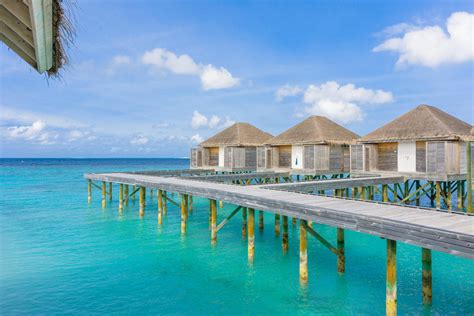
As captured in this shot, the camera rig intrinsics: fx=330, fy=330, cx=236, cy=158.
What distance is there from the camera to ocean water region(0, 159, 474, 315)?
313 inches

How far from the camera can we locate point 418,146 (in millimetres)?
17406

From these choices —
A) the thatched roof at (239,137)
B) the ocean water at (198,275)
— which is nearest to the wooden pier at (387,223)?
the ocean water at (198,275)

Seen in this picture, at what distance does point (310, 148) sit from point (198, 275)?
45.1 feet

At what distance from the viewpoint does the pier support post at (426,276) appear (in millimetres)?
7754

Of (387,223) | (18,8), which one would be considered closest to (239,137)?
(387,223)

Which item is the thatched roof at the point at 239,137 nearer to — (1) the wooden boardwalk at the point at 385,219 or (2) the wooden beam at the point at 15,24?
(1) the wooden boardwalk at the point at 385,219

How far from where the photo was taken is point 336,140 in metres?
21.9

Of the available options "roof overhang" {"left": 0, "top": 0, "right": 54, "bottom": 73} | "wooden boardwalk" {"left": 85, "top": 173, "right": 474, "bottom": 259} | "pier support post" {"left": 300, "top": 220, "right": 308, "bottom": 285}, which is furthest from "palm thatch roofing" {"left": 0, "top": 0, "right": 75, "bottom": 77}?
"pier support post" {"left": 300, "top": 220, "right": 308, "bottom": 285}

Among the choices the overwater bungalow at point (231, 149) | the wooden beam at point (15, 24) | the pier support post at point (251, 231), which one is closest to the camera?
the wooden beam at point (15, 24)

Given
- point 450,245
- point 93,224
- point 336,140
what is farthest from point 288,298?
point 336,140

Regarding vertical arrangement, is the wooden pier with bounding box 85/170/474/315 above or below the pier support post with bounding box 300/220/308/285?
above

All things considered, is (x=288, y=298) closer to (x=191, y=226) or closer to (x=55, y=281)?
(x=55, y=281)

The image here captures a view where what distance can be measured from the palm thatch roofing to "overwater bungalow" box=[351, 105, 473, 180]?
58.2 feet

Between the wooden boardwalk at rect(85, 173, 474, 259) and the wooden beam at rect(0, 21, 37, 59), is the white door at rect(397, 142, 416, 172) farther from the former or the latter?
the wooden beam at rect(0, 21, 37, 59)
